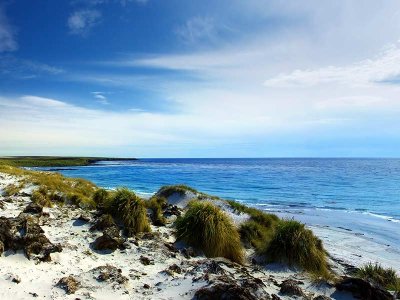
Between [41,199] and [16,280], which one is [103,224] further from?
[16,280]

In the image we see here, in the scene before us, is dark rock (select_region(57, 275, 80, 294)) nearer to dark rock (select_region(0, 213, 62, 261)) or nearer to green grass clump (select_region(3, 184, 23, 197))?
dark rock (select_region(0, 213, 62, 261))

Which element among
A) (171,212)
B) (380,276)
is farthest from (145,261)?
(380,276)

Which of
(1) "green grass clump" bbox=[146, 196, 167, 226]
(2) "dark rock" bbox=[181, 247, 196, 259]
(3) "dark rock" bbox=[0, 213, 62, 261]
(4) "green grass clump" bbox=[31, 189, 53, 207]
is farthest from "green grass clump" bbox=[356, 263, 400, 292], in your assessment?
(4) "green grass clump" bbox=[31, 189, 53, 207]

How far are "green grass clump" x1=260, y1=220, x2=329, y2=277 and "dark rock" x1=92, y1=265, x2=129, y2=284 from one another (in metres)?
4.65

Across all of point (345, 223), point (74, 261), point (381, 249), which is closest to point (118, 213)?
point (74, 261)

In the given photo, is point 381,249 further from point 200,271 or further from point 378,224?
point 200,271

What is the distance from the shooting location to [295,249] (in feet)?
32.2

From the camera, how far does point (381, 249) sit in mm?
16266

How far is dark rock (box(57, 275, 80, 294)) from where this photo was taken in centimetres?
631

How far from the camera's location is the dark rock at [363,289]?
22.4 ft

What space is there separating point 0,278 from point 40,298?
1085mm

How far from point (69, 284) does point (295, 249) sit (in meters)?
6.28

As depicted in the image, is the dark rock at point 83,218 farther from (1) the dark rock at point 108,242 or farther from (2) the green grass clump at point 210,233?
(2) the green grass clump at point 210,233

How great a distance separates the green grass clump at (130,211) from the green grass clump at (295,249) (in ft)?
13.2
